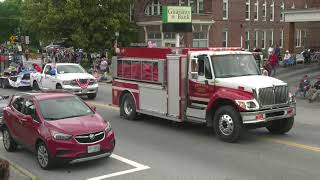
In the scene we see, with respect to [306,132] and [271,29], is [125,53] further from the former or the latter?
[271,29]

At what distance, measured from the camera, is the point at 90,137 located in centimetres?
1075

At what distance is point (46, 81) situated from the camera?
1006 inches

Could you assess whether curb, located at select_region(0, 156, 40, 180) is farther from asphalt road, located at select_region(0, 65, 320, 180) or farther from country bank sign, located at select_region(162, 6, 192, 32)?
country bank sign, located at select_region(162, 6, 192, 32)

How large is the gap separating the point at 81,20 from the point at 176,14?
938 cm

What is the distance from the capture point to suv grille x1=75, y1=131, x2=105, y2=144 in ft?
34.9

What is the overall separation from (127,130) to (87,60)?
3595cm

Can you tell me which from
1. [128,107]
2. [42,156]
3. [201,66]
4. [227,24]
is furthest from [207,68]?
[227,24]

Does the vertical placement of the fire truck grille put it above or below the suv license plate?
above

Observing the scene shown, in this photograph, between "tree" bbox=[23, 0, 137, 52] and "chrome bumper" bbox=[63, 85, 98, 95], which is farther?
"tree" bbox=[23, 0, 137, 52]

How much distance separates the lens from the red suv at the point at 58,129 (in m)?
10.6


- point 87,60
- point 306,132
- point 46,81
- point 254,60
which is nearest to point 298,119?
point 306,132

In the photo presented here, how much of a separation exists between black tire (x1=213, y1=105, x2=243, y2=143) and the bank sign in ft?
95.1

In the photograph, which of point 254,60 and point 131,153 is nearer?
point 131,153

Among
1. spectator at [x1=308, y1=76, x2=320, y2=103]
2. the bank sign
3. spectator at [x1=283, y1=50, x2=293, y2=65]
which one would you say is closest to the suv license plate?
spectator at [x1=308, y1=76, x2=320, y2=103]
